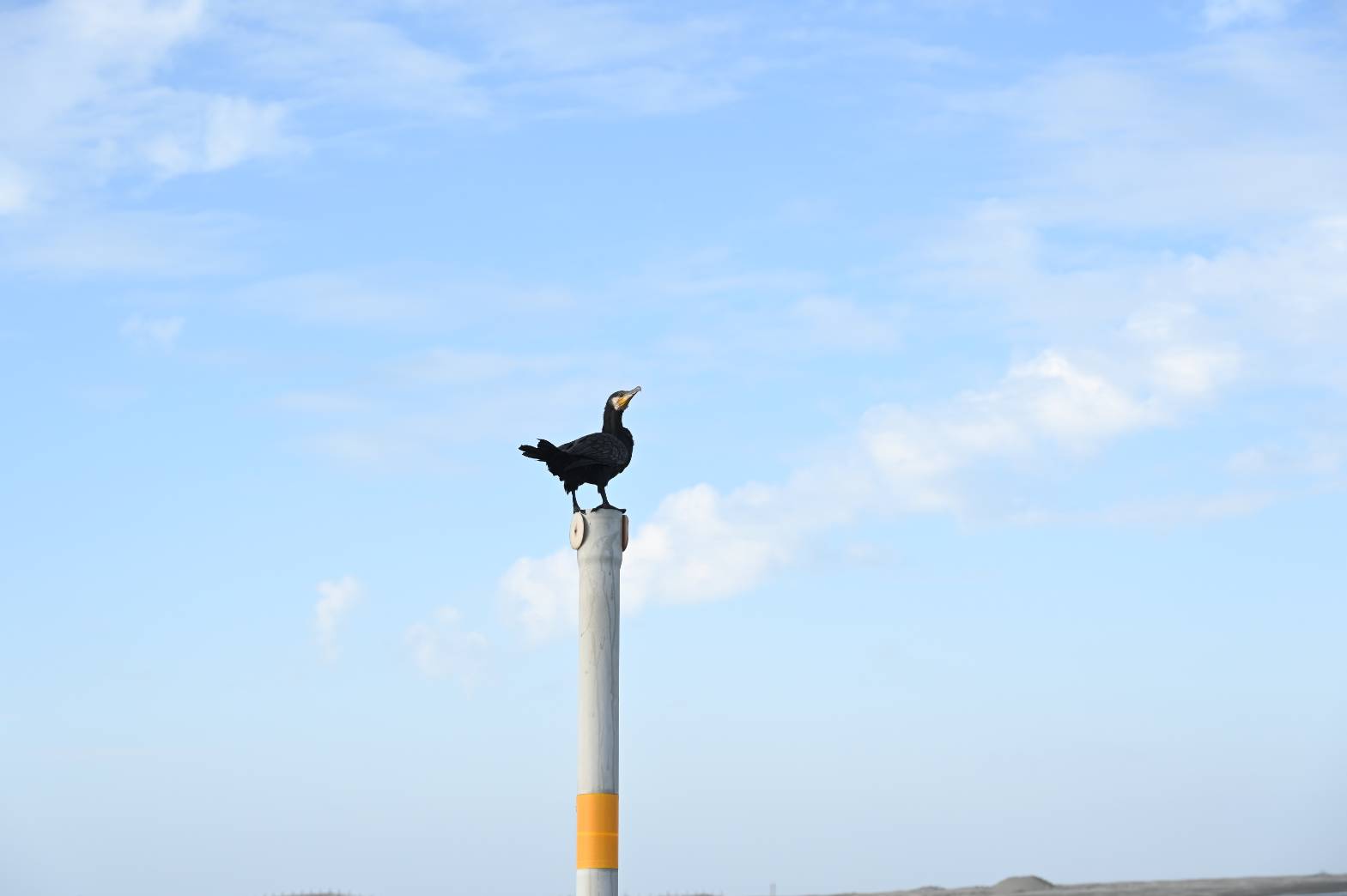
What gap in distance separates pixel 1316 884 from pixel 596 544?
44198mm

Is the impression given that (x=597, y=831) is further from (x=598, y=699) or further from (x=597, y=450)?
(x=597, y=450)

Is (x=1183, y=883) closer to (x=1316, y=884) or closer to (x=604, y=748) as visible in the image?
(x=1316, y=884)

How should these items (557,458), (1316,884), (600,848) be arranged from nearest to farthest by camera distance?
(600,848) → (557,458) → (1316,884)

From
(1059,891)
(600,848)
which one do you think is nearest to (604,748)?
(600,848)

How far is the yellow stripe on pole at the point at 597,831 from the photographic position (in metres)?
27.9

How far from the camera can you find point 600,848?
27.9 m

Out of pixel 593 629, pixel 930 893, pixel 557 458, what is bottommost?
pixel 930 893

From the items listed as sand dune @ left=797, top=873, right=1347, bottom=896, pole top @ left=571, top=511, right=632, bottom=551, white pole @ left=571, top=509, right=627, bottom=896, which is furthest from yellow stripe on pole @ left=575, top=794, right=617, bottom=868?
sand dune @ left=797, top=873, right=1347, bottom=896

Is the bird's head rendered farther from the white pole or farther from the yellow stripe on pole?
the yellow stripe on pole

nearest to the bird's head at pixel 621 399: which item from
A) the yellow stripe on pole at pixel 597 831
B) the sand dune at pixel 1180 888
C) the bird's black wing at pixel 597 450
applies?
the bird's black wing at pixel 597 450

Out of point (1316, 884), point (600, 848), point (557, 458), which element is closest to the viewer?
point (600, 848)

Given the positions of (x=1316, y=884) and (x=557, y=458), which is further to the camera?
(x=1316, y=884)

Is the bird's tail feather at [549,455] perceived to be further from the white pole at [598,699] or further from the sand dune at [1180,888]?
the sand dune at [1180,888]

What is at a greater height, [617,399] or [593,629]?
[617,399]
